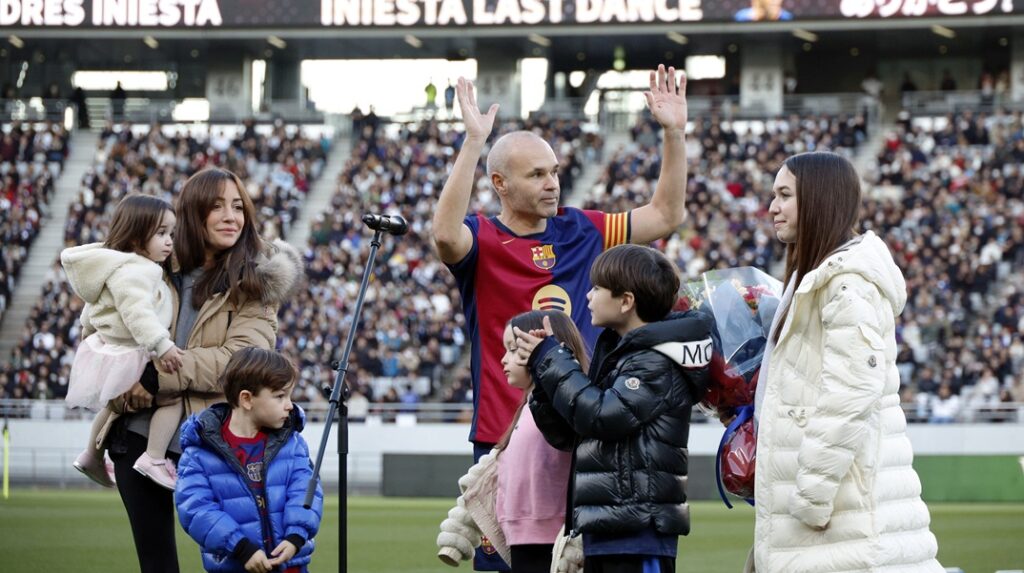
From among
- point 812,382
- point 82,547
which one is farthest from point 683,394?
point 82,547

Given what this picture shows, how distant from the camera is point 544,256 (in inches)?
241

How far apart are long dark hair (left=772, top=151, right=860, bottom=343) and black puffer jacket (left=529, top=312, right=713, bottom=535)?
41cm

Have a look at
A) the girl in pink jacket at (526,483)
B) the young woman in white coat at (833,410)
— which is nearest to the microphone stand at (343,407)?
the girl in pink jacket at (526,483)

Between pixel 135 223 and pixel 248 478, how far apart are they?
1.10 metres

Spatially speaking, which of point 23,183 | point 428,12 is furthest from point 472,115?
point 23,183

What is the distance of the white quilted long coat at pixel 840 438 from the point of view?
4.74 metres

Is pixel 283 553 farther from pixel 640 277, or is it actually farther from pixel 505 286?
pixel 640 277

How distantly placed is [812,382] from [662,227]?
155 cm

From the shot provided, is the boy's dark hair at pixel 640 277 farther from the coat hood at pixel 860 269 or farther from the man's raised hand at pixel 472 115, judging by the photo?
the man's raised hand at pixel 472 115

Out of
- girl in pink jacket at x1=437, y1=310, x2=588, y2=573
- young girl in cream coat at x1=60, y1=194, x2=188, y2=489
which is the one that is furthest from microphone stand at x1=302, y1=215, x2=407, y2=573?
young girl in cream coat at x1=60, y1=194, x2=188, y2=489

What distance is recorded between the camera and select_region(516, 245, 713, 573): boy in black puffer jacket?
492cm

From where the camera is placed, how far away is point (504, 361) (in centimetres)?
528

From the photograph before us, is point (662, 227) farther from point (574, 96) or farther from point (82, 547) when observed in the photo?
point (574, 96)

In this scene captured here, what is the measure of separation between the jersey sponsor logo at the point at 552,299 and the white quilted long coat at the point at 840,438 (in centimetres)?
120
